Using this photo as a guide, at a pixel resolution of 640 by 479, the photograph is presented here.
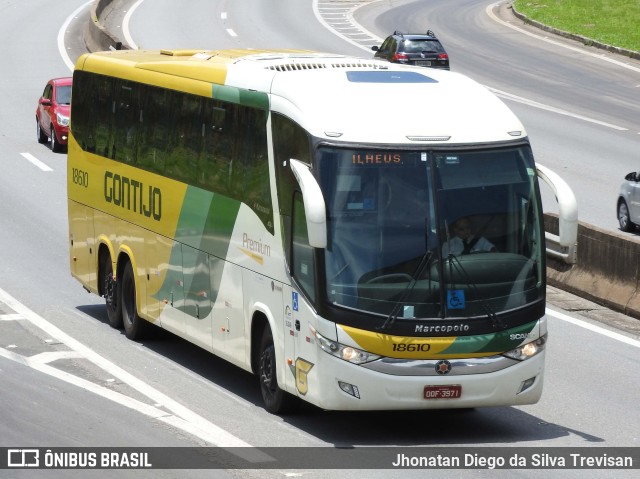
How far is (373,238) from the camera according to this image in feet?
39.8

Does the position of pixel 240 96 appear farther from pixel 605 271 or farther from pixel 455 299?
pixel 605 271

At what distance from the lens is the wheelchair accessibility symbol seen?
39.8 ft

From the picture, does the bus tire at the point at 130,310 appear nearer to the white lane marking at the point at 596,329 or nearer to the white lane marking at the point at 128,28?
the white lane marking at the point at 596,329

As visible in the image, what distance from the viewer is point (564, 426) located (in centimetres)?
1303

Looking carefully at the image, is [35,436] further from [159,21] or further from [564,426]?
[159,21]

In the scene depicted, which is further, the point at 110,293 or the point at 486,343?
the point at 110,293

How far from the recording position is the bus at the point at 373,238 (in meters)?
12.1

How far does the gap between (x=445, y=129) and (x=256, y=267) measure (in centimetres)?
243

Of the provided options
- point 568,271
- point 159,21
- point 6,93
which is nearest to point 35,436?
point 568,271

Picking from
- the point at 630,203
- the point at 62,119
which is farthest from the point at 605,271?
the point at 62,119

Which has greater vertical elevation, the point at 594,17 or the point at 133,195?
the point at 133,195

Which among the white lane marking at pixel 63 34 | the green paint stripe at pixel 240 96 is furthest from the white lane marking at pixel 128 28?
the green paint stripe at pixel 240 96

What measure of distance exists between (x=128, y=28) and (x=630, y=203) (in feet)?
119

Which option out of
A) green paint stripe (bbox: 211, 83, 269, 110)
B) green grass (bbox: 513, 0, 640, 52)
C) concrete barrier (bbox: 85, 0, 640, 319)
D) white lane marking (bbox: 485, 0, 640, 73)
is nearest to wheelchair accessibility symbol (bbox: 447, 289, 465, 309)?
green paint stripe (bbox: 211, 83, 269, 110)
